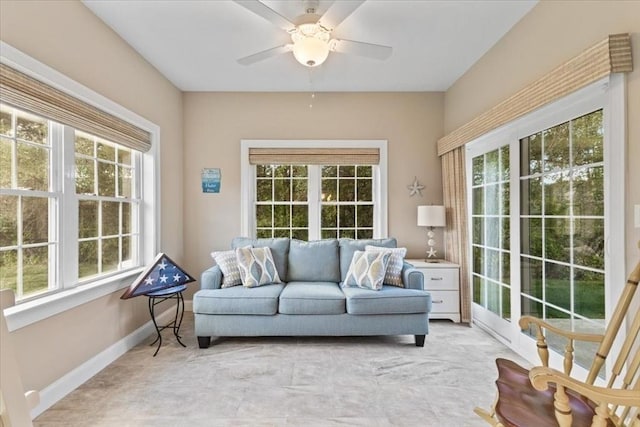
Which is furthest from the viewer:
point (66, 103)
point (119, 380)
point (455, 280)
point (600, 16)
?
point (455, 280)

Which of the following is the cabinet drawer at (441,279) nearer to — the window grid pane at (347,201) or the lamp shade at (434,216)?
the lamp shade at (434,216)

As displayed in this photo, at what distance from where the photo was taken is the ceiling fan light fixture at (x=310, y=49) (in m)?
2.28

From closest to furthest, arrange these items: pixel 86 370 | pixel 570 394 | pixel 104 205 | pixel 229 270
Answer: pixel 570 394
pixel 86 370
pixel 104 205
pixel 229 270

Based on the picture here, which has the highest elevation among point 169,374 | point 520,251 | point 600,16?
point 600,16

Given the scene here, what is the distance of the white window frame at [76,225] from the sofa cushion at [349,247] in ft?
6.56

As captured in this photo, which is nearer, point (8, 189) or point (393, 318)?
point (8, 189)

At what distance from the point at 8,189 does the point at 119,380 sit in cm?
150

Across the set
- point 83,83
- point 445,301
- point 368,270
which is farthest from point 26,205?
point 445,301

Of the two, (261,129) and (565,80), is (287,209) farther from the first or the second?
(565,80)

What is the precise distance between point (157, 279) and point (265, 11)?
2403 millimetres

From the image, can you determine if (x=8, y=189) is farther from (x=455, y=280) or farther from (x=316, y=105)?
(x=455, y=280)

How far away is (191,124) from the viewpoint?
4.18m

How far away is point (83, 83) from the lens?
2.44m

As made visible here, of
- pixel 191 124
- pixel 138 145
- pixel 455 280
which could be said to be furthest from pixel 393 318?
pixel 191 124
